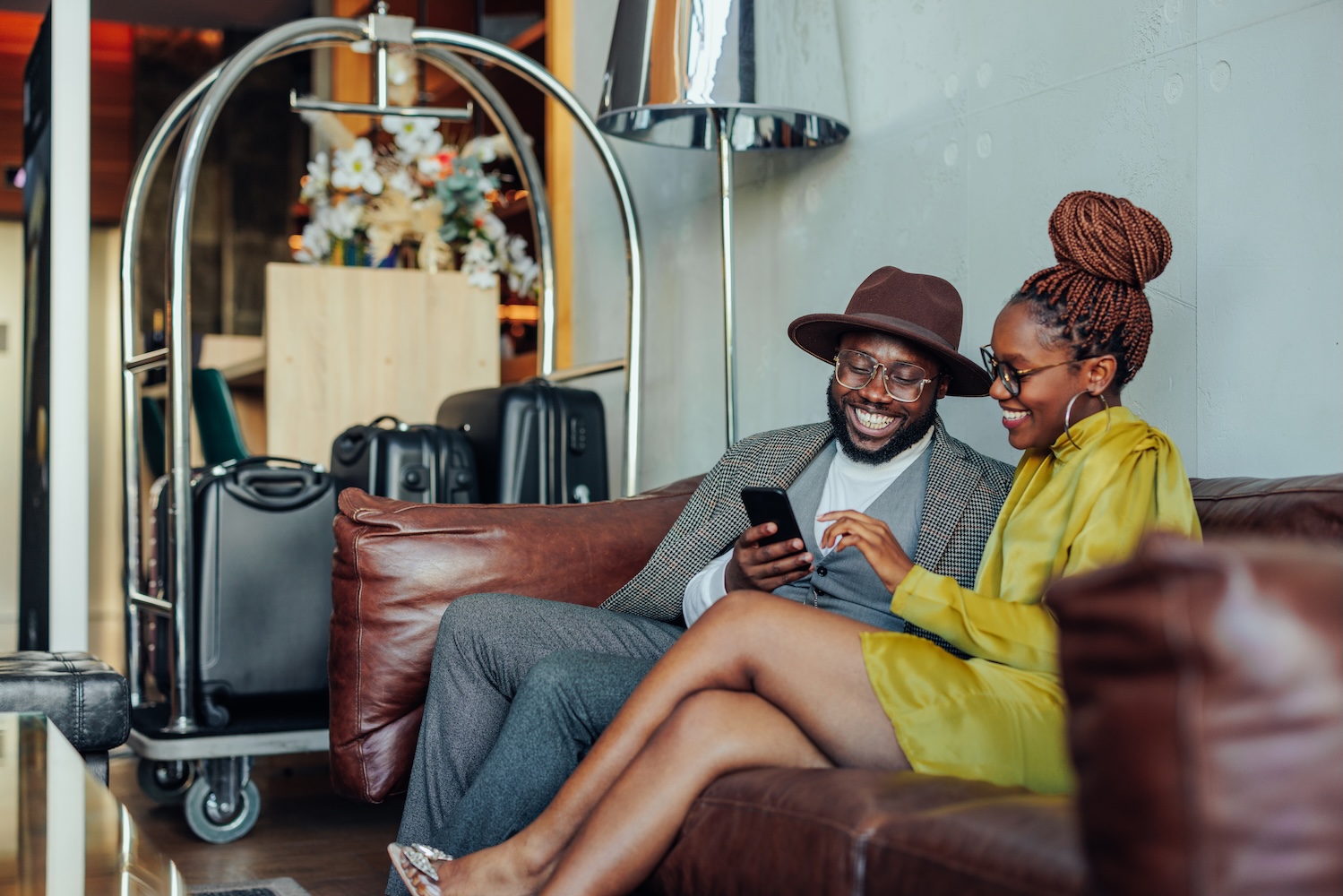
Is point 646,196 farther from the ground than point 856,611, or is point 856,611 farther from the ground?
point 646,196

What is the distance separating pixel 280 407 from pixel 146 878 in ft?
9.10

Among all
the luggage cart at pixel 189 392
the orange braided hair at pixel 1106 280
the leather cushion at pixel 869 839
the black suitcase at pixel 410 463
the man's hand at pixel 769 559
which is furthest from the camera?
the black suitcase at pixel 410 463

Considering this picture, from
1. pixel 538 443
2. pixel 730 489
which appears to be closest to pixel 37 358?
pixel 538 443

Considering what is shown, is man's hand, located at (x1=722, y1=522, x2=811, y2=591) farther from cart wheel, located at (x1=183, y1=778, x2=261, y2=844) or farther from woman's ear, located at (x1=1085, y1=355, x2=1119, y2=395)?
cart wheel, located at (x1=183, y1=778, x2=261, y2=844)

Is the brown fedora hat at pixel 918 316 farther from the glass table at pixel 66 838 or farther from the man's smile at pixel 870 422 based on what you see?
the glass table at pixel 66 838

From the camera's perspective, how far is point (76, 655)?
2.34 metres

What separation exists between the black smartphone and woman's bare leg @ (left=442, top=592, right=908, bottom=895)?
314 millimetres

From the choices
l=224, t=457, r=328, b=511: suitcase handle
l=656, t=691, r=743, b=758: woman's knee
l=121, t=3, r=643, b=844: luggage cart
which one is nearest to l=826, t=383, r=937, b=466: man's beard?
l=656, t=691, r=743, b=758: woman's knee

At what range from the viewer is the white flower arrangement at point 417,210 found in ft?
13.0

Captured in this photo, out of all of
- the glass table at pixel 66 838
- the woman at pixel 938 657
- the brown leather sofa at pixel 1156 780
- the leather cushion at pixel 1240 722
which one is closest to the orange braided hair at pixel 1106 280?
the woman at pixel 938 657

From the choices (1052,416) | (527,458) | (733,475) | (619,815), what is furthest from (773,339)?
(619,815)

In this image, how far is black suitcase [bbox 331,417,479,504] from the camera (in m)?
3.12

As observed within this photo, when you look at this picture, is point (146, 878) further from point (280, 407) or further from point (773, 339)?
point (280, 407)

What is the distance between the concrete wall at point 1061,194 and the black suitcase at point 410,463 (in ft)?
2.26
